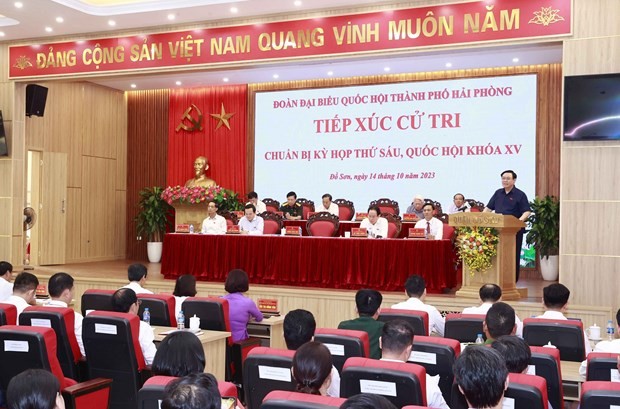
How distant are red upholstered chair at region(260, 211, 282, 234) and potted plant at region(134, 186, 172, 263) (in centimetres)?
396

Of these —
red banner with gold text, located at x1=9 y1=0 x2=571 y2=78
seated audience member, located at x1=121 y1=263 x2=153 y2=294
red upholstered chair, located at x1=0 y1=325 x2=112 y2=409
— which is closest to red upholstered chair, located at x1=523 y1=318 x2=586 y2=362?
red upholstered chair, located at x1=0 y1=325 x2=112 y2=409

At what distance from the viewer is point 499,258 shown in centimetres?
703

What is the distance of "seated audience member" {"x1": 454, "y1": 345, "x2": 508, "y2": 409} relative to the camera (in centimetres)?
223

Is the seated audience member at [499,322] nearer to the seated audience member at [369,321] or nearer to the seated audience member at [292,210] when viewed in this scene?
the seated audience member at [369,321]

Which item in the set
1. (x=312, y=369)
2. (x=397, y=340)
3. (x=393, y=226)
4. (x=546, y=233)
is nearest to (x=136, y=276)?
(x=397, y=340)

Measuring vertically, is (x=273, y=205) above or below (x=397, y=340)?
→ above

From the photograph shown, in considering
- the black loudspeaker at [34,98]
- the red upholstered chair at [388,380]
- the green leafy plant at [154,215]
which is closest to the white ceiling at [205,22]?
the black loudspeaker at [34,98]

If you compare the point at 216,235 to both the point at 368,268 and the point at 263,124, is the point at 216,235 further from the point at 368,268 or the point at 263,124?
the point at 263,124

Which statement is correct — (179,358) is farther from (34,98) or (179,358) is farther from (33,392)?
(34,98)

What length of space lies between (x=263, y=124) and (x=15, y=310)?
9.13 m

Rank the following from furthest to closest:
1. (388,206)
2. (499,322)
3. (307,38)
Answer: (388,206) < (307,38) < (499,322)

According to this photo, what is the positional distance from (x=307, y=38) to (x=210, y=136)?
5340mm

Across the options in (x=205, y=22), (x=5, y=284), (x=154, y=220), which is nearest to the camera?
(x=5, y=284)

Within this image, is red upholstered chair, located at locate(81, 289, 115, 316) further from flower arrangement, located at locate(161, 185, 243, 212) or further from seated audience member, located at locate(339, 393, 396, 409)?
flower arrangement, located at locate(161, 185, 243, 212)
